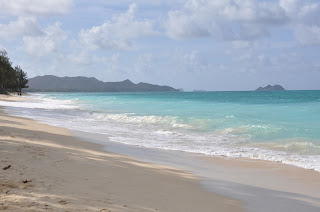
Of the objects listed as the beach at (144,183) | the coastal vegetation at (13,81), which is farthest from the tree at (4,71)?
the beach at (144,183)

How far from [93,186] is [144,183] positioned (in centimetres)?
123

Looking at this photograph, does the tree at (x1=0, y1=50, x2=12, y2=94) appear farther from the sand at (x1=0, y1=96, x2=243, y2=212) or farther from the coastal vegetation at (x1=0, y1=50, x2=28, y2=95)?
the sand at (x1=0, y1=96, x2=243, y2=212)

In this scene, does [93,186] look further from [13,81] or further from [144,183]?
[13,81]

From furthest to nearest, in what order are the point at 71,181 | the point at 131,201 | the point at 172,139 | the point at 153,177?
the point at 172,139, the point at 153,177, the point at 71,181, the point at 131,201

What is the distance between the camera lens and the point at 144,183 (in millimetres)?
7062

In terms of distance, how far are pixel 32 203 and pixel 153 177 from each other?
3395 millimetres

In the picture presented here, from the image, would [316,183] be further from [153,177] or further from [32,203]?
[32,203]

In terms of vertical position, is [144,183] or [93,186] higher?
[93,186]

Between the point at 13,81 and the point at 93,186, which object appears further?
the point at 13,81

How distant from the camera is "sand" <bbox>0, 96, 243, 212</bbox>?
16.8ft

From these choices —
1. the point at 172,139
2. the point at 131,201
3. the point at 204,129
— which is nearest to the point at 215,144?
the point at 172,139

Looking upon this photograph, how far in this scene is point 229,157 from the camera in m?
11.5

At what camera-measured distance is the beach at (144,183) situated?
17.6ft

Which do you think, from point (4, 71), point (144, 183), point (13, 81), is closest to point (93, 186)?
point (144, 183)
